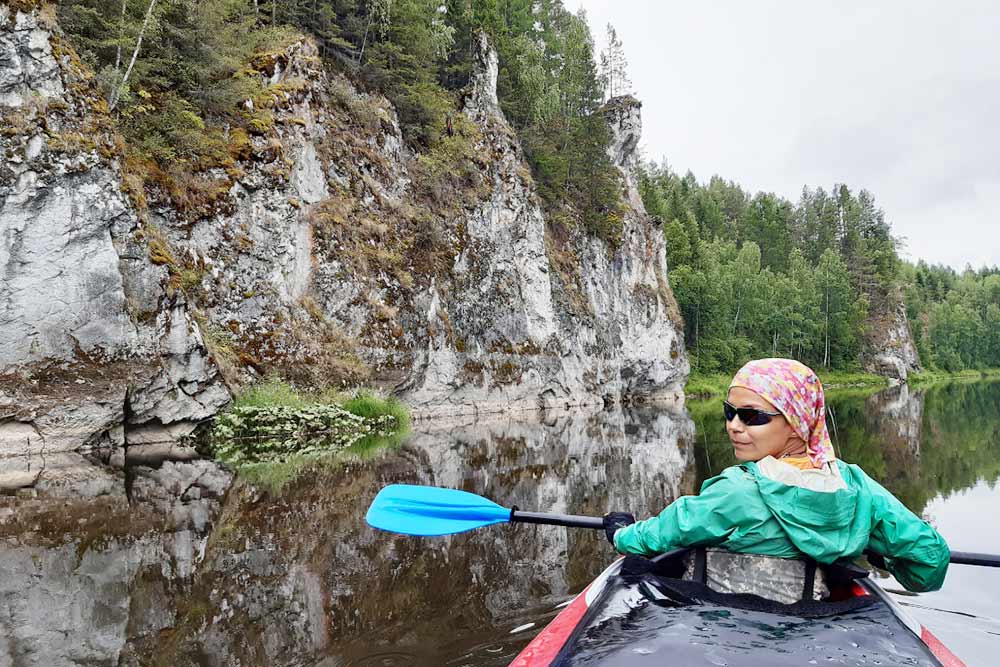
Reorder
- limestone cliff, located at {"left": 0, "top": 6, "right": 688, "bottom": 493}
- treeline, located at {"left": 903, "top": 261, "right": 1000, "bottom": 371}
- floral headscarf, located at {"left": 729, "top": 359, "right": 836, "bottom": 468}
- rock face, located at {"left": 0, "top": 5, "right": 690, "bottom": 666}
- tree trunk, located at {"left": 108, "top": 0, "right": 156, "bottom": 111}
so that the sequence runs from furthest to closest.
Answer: treeline, located at {"left": 903, "top": 261, "right": 1000, "bottom": 371} < tree trunk, located at {"left": 108, "top": 0, "right": 156, "bottom": 111} < limestone cliff, located at {"left": 0, "top": 6, "right": 688, "bottom": 493} < rock face, located at {"left": 0, "top": 5, "right": 690, "bottom": 666} < floral headscarf, located at {"left": 729, "top": 359, "right": 836, "bottom": 468}

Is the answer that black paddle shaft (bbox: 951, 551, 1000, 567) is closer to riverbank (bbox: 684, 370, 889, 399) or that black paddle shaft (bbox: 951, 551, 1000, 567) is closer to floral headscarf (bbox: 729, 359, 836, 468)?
floral headscarf (bbox: 729, 359, 836, 468)

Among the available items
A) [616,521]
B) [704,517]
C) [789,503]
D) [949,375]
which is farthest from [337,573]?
[949,375]

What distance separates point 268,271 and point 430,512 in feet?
39.7

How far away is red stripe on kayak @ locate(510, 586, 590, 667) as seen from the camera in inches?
82.9

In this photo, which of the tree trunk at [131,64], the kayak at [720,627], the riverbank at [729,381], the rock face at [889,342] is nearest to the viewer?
the kayak at [720,627]

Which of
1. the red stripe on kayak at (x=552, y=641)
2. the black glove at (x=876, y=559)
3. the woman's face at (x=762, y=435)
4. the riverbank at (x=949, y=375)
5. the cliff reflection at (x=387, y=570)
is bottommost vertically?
the cliff reflection at (x=387, y=570)

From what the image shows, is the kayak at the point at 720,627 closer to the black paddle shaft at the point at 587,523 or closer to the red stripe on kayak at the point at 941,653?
the red stripe on kayak at the point at 941,653

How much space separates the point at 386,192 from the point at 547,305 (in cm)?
871

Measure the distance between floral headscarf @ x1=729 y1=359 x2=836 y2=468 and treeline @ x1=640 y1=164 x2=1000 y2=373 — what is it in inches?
1725

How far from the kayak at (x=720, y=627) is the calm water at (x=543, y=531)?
1.38 meters

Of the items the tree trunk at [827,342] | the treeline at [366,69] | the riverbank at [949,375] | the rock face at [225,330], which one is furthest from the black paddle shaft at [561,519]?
the riverbank at [949,375]

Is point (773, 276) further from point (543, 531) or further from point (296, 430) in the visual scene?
point (543, 531)

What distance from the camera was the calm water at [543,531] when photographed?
3.86 meters

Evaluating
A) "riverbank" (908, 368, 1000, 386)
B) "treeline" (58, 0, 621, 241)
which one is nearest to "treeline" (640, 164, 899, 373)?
"riverbank" (908, 368, 1000, 386)
